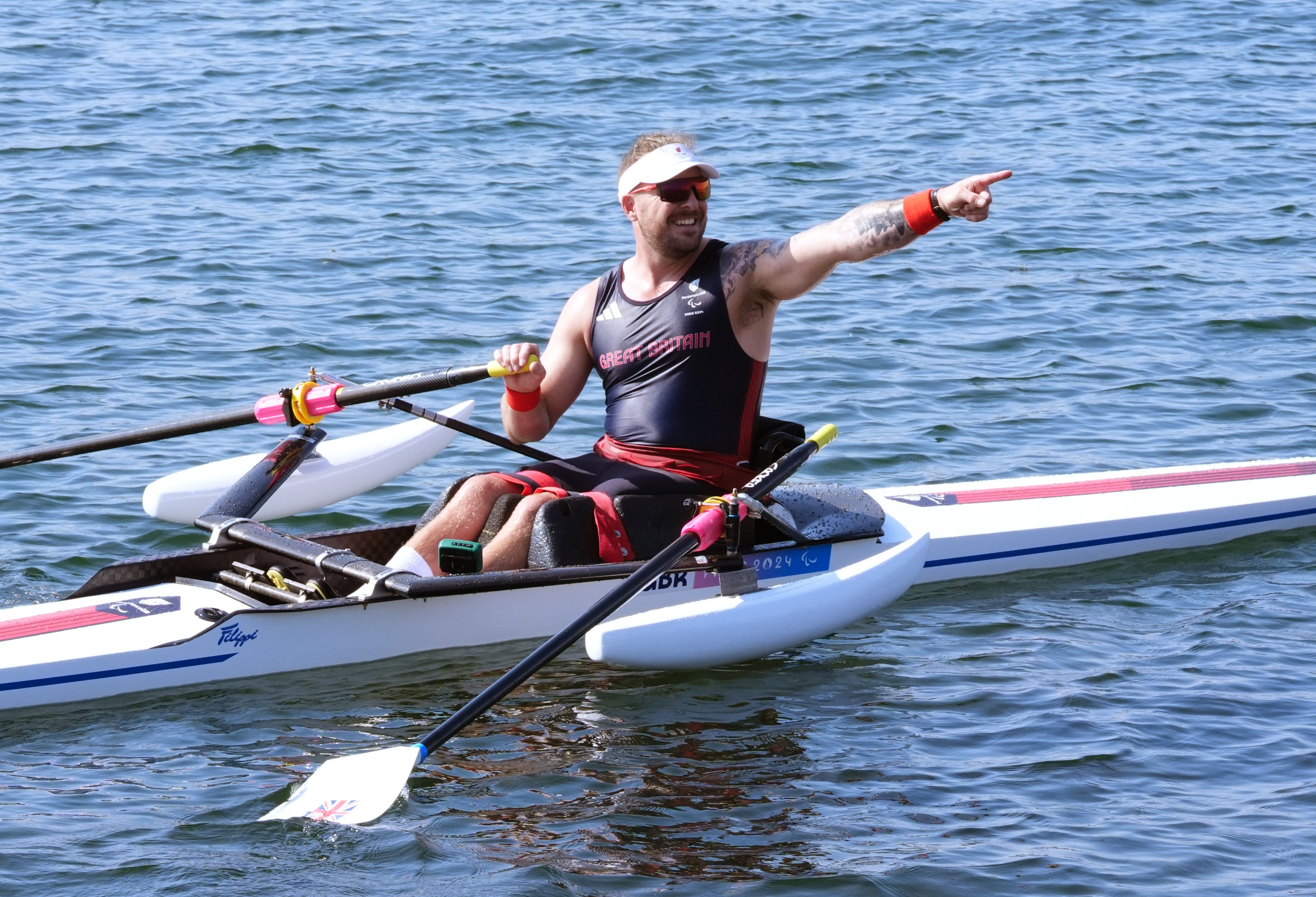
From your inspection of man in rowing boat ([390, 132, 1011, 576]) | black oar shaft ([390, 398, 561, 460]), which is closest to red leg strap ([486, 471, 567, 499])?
man in rowing boat ([390, 132, 1011, 576])

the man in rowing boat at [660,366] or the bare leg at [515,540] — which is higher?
the man in rowing boat at [660,366]

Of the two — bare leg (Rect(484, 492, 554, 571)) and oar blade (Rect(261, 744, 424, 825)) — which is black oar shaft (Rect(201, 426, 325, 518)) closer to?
bare leg (Rect(484, 492, 554, 571))

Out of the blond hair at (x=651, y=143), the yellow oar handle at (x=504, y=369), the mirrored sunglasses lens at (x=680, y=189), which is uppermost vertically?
the blond hair at (x=651, y=143)

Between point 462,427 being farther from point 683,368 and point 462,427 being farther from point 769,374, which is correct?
point 769,374

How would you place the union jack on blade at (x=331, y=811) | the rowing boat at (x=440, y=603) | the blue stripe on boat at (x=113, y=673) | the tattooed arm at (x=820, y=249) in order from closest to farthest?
the union jack on blade at (x=331, y=811) → the tattooed arm at (x=820, y=249) → the blue stripe on boat at (x=113, y=673) → the rowing boat at (x=440, y=603)

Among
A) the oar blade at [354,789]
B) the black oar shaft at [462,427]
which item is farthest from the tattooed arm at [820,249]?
the oar blade at [354,789]

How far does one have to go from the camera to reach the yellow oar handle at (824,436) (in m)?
5.80

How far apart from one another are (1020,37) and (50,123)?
387 inches

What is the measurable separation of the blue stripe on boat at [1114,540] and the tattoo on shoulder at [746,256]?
61.5 inches

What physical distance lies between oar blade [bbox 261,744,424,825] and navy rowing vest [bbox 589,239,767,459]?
1690 millimetres

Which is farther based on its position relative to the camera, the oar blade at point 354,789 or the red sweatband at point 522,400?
the red sweatband at point 522,400

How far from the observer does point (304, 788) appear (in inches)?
189

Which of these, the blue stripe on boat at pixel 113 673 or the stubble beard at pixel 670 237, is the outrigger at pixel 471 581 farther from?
the stubble beard at pixel 670 237

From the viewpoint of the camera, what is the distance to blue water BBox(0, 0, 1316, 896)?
4.72 metres
